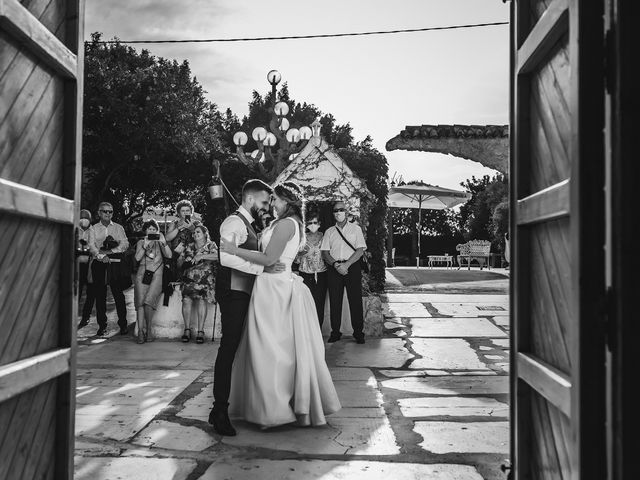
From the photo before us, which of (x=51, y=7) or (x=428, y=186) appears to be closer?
(x=51, y=7)

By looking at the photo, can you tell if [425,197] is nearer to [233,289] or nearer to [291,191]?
[291,191]

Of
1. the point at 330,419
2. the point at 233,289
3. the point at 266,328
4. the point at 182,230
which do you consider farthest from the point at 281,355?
the point at 182,230

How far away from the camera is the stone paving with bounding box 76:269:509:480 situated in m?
3.92

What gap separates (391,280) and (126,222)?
15198mm

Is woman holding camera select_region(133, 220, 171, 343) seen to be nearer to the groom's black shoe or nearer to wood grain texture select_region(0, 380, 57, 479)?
the groom's black shoe

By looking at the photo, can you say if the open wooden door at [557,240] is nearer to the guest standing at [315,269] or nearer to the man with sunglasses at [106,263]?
the guest standing at [315,269]

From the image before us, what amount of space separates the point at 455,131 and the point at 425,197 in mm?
14647

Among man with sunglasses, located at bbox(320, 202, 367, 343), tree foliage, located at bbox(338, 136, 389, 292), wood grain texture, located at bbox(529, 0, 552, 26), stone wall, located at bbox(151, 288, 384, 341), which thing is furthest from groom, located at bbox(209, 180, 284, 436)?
tree foliage, located at bbox(338, 136, 389, 292)

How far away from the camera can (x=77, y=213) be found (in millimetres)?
2801

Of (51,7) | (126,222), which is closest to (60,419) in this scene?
(51,7)

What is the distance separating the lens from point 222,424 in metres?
4.58

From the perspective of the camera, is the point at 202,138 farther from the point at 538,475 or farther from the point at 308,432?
the point at 538,475

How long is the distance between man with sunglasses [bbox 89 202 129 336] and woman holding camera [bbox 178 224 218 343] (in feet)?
3.29
